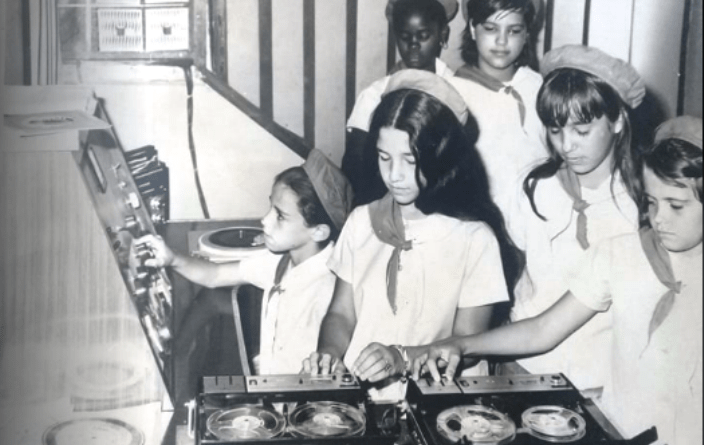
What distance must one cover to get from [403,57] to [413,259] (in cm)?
63

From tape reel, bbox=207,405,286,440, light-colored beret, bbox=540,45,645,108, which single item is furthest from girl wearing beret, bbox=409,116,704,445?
tape reel, bbox=207,405,286,440

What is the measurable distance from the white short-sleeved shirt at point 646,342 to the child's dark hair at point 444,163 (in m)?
0.29

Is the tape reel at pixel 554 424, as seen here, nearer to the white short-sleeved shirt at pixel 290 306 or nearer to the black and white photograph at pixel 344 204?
the black and white photograph at pixel 344 204

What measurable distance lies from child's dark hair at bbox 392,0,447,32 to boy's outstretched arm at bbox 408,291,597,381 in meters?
0.96

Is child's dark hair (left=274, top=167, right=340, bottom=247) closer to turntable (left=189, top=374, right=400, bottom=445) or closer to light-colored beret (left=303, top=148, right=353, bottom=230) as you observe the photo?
light-colored beret (left=303, top=148, right=353, bottom=230)

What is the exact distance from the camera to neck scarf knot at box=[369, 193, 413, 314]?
279 centimetres

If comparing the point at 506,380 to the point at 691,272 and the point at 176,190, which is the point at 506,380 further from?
the point at 176,190

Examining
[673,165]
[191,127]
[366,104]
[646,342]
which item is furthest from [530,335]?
[191,127]

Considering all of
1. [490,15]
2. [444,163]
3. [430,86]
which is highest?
[490,15]

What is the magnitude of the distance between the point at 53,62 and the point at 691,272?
200 centimetres

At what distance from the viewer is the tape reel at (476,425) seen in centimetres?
236

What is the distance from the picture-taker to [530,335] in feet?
9.52

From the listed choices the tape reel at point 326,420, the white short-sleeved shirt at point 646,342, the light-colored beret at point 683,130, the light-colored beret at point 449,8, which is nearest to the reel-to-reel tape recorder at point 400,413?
the tape reel at point 326,420

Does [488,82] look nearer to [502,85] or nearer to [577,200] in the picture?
[502,85]
